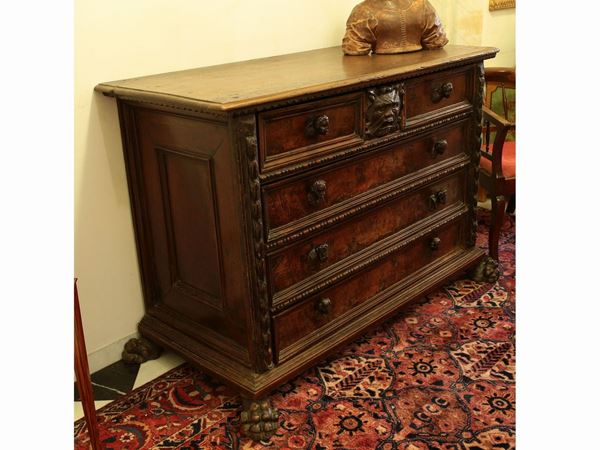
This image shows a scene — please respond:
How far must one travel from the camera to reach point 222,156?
6.45 feet

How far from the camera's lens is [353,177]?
2.33 metres

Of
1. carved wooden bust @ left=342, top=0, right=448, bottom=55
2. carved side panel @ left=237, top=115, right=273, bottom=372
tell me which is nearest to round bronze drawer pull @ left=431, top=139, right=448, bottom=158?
carved wooden bust @ left=342, top=0, right=448, bottom=55

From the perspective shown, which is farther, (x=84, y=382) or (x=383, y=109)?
(x=383, y=109)

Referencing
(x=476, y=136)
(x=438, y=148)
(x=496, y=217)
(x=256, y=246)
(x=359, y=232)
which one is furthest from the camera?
(x=496, y=217)

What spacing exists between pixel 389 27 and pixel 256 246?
48.5 inches

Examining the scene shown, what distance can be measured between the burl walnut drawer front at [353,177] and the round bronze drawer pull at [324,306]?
34cm

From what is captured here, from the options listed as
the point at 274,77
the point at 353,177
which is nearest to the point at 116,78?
the point at 274,77

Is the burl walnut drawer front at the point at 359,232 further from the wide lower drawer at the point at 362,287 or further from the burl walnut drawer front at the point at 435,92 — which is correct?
the burl walnut drawer front at the point at 435,92

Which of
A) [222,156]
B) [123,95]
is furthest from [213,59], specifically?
[222,156]

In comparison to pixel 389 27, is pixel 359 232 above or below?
below

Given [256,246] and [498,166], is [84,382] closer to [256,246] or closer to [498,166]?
[256,246]

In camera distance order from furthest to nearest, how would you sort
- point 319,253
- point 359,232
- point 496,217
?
point 496,217
point 359,232
point 319,253

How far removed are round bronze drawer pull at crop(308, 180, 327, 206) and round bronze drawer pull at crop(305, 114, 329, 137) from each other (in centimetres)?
16
